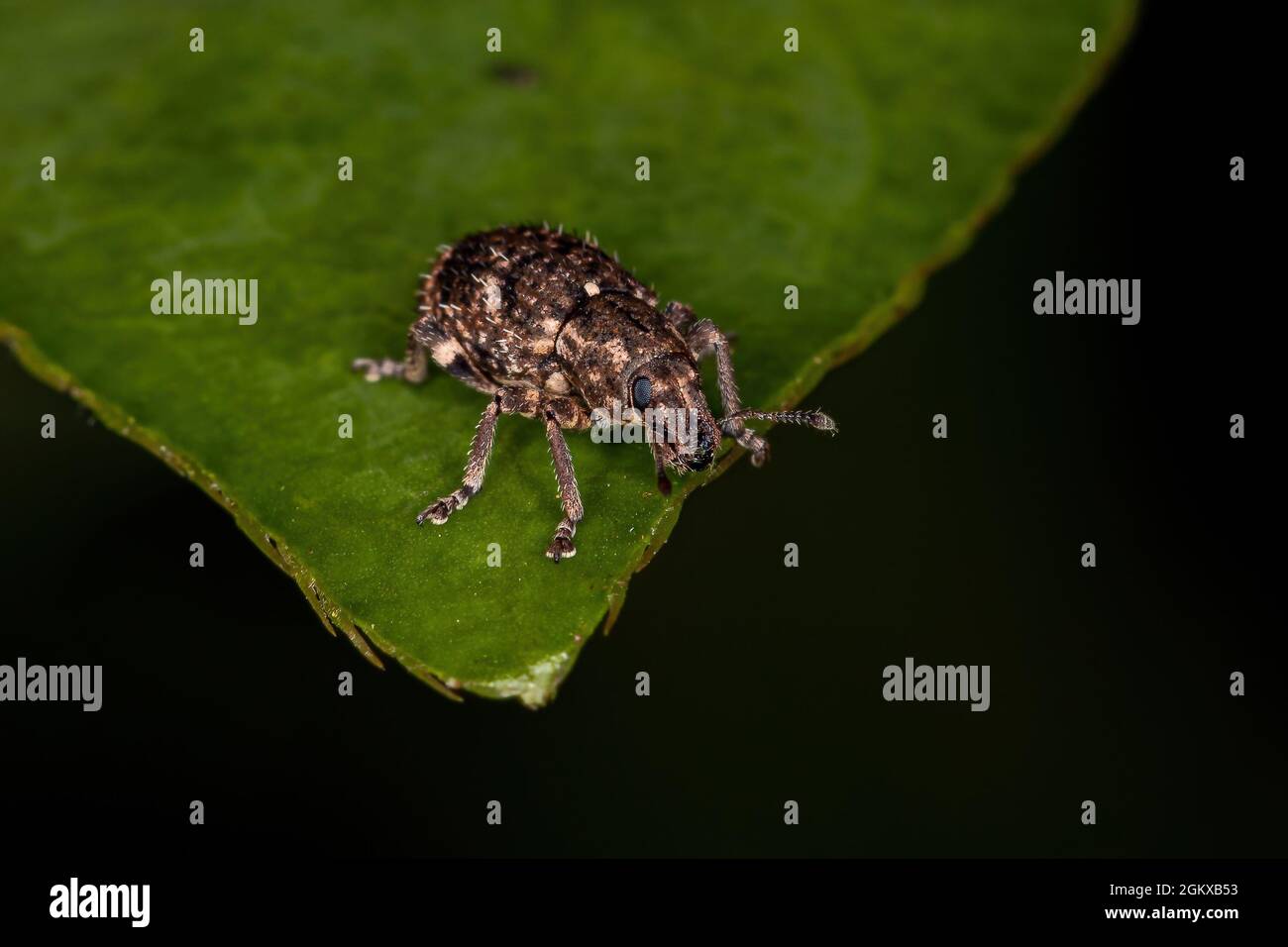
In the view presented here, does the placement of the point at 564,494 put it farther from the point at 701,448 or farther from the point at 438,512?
the point at 701,448

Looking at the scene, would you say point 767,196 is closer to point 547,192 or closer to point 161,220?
point 547,192

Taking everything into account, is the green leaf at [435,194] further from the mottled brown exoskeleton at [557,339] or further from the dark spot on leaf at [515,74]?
the mottled brown exoskeleton at [557,339]

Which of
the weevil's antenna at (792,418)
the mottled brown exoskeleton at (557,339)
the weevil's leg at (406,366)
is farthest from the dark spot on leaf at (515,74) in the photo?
the weevil's antenna at (792,418)

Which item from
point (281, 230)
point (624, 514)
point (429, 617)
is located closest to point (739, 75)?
point (281, 230)

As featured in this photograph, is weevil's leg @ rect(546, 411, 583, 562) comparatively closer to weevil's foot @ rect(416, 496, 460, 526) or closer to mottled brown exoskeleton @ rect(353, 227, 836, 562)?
mottled brown exoskeleton @ rect(353, 227, 836, 562)

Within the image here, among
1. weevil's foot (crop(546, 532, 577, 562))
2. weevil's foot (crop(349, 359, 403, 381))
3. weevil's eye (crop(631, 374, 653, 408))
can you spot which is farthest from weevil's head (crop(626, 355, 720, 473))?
weevil's foot (crop(349, 359, 403, 381))
